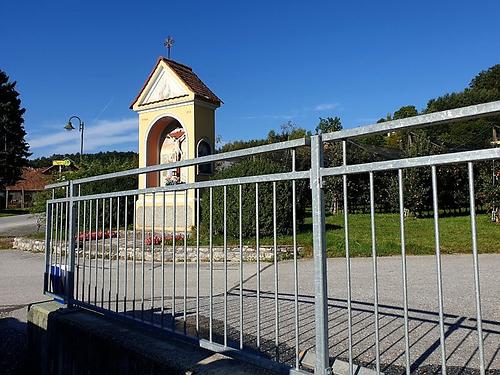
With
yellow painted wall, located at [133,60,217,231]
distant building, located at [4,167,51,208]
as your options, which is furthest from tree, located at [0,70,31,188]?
yellow painted wall, located at [133,60,217,231]

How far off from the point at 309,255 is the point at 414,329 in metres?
5.61

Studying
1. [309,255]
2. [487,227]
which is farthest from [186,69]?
[487,227]

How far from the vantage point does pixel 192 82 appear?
14016mm

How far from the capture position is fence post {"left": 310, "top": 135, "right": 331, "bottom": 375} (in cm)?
205

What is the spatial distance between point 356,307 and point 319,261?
2834 mm

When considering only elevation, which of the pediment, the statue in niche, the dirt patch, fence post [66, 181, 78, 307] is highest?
the pediment

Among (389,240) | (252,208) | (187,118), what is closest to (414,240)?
(389,240)

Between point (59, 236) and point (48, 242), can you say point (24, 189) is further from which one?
point (59, 236)

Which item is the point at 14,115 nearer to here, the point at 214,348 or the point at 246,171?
the point at 246,171

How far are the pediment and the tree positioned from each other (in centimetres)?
3447

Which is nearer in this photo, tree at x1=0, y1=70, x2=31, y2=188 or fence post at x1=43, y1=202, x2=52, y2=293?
fence post at x1=43, y1=202, x2=52, y2=293

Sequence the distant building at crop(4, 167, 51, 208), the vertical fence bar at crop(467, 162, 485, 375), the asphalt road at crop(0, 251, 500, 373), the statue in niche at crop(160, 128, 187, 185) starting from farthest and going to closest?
1. the distant building at crop(4, 167, 51, 208)
2. the statue in niche at crop(160, 128, 187, 185)
3. the asphalt road at crop(0, 251, 500, 373)
4. the vertical fence bar at crop(467, 162, 485, 375)

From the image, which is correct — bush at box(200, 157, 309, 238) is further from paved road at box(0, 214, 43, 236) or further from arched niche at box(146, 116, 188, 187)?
paved road at box(0, 214, 43, 236)

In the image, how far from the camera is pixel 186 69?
1477 cm
